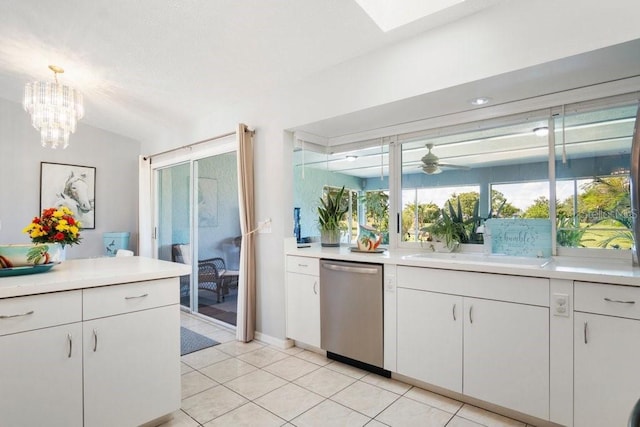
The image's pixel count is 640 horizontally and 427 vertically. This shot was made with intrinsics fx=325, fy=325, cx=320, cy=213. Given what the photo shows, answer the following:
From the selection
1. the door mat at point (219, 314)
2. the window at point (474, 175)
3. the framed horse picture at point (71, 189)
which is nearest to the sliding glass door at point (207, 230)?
the door mat at point (219, 314)

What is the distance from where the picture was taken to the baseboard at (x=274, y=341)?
3047 millimetres

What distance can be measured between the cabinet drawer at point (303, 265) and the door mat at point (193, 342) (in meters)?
1.11

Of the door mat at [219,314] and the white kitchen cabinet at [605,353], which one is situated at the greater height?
the white kitchen cabinet at [605,353]

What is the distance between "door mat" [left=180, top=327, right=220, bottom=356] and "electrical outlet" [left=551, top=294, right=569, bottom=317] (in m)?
2.81

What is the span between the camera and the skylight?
6.63 ft

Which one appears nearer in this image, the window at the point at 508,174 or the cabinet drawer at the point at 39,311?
the cabinet drawer at the point at 39,311

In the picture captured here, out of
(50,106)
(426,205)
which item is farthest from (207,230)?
(426,205)

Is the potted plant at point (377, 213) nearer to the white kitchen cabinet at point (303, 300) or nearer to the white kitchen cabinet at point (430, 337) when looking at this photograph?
the white kitchen cabinet at point (303, 300)

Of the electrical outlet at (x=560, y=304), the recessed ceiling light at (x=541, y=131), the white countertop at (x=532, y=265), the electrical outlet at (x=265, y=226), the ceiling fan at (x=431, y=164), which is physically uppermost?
the recessed ceiling light at (x=541, y=131)

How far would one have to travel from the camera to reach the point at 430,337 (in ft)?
7.14

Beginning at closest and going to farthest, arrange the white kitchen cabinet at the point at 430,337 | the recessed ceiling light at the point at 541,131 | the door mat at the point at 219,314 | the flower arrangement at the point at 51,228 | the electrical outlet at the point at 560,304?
the electrical outlet at the point at 560,304, the flower arrangement at the point at 51,228, the white kitchen cabinet at the point at 430,337, the recessed ceiling light at the point at 541,131, the door mat at the point at 219,314

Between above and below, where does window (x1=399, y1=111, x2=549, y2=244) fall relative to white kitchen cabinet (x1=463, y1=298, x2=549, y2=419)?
above

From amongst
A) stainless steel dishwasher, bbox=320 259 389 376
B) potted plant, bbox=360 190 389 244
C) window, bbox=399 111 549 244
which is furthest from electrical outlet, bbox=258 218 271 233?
window, bbox=399 111 549 244

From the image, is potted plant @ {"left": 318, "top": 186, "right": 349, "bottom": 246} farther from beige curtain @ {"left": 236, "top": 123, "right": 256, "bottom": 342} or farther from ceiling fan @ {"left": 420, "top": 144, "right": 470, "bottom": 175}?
ceiling fan @ {"left": 420, "top": 144, "right": 470, "bottom": 175}
